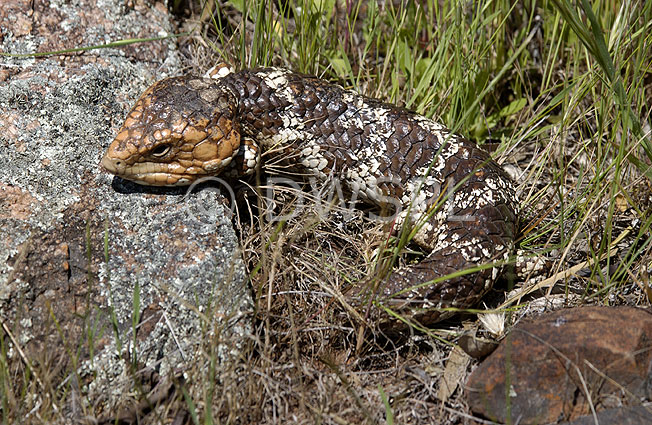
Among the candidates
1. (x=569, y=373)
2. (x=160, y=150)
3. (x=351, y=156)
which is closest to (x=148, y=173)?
(x=160, y=150)

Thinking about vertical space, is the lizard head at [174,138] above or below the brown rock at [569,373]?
above

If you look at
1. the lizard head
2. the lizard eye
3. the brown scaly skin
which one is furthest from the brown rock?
the lizard eye

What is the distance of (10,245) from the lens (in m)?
2.46

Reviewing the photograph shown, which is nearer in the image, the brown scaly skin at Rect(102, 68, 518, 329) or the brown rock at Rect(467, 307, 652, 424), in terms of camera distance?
the brown rock at Rect(467, 307, 652, 424)

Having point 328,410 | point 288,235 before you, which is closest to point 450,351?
point 328,410

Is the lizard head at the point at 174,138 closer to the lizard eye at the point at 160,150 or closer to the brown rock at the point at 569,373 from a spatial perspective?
the lizard eye at the point at 160,150

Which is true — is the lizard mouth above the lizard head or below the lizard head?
below

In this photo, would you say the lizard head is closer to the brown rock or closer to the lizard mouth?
the lizard mouth

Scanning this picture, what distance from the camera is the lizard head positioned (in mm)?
2699

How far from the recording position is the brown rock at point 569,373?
224 centimetres

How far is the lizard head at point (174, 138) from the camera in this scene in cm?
270

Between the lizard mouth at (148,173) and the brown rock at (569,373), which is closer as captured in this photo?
the brown rock at (569,373)

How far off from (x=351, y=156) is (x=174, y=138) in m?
0.84

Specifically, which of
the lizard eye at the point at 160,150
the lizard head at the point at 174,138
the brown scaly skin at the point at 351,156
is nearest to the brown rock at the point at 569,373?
the brown scaly skin at the point at 351,156
